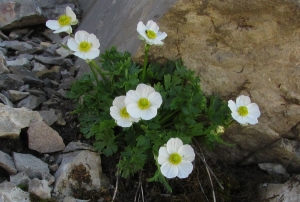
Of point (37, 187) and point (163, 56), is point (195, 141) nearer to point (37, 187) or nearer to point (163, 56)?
point (163, 56)

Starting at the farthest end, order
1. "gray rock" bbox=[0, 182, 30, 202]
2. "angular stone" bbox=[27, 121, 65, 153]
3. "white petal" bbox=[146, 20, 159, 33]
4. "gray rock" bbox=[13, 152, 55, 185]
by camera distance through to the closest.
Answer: "angular stone" bbox=[27, 121, 65, 153] < "white petal" bbox=[146, 20, 159, 33] < "gray rock" bbox=[13, 152, 55, 185] < "gray rock" bbox=[0, 182, 30, 202]

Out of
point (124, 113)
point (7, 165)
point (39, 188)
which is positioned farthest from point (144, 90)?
point (7, 165)

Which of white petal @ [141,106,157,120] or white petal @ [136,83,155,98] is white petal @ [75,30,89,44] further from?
white petal @ [141,106,157,120]

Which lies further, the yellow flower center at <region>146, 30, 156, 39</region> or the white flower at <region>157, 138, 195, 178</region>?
the yellow flower center at <region>146, 30, 156, 39</region>

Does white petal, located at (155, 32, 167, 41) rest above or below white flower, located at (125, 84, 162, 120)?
above

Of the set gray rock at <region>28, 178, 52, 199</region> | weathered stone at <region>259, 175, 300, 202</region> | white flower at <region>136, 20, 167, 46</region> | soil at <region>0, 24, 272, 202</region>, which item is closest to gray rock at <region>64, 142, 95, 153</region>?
soil at <region>0, 24, 272, 202</region>

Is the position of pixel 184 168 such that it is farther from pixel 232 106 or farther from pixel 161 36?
pixel 161 36

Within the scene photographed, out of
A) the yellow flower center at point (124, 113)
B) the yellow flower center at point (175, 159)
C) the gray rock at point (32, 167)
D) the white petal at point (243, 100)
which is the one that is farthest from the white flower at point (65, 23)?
the white petal at point (243, 100)

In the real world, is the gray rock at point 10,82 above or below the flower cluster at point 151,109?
below

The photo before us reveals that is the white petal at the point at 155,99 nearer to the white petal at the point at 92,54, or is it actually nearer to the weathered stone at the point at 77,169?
the white petal at the point at 92,54
